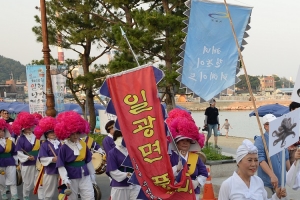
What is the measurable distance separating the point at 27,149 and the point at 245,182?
254 inches

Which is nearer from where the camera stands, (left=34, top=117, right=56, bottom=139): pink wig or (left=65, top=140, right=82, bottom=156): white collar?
(left=65, top=140, right=82, bottom=156): white collar

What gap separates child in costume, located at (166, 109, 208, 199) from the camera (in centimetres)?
529

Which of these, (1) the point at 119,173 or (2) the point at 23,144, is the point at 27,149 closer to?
(2) the point at 23,144

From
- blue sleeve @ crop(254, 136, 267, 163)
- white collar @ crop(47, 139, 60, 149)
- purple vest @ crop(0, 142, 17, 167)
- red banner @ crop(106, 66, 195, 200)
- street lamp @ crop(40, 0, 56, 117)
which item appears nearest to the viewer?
red banner @ crop(106, 66, 195, 200)

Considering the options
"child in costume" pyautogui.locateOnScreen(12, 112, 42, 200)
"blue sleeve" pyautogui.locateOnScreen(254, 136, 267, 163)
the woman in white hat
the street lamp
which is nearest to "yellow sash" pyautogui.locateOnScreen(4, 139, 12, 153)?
"child in costume" pyautogui.locateOnScreen(12, 112, 42, 200)

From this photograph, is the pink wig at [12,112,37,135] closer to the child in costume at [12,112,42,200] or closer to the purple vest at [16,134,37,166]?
the child in costume at [12,112,42,200]

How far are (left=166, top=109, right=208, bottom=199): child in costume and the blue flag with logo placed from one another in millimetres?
3111

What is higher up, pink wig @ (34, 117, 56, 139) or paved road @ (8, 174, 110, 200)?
pink wig @ (34, 117, 56, 139)

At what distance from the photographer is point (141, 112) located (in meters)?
4.72

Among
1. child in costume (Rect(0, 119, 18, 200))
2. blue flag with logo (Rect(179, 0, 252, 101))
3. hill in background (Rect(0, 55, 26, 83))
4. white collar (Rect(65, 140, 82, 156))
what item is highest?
hill in background (Rect(0, 55, 26, 83))

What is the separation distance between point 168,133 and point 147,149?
1.34 feet

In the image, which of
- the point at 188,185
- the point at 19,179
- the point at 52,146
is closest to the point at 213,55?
the point at 52,146

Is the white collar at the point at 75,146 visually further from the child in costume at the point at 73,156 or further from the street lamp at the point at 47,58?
the street lamp at the point at 47,58

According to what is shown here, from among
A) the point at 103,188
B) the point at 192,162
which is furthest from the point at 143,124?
the point at 103,188
